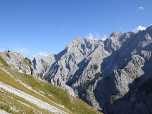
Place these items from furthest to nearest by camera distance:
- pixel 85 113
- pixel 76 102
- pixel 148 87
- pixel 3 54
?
pixel 148 87 < pixel 3 54 < pixel 76 102 < pixel 85 113

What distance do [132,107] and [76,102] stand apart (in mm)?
176444

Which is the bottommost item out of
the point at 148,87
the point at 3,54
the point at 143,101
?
the point at 3,54

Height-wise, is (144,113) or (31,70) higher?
(144,113)

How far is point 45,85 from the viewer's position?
5259 cm

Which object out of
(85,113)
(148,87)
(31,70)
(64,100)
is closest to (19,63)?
(31,70)

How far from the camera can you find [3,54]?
8075 centimetres

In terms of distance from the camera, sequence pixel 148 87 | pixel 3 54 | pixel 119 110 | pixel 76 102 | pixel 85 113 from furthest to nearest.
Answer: pixel 119 110, pixel 148 87, pixel 3 54, pixel 76 102, pixel 85 113

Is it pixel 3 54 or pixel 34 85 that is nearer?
pixel 34 85

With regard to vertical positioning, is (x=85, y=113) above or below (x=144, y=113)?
below

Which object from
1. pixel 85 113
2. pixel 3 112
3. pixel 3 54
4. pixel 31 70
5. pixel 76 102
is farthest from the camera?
pixel 31 70

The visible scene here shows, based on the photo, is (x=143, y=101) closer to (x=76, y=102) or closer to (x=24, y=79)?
(x=76, y=102)

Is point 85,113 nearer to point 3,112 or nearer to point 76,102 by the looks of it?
point 76,102

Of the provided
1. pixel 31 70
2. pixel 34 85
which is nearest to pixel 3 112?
pixel 34 85

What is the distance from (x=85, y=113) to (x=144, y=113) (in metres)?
163
